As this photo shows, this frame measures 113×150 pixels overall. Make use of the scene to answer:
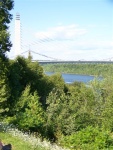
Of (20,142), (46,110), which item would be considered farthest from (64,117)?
(20,142)

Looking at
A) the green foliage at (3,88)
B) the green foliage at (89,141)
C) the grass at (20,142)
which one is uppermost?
the green foliage at (3,88)

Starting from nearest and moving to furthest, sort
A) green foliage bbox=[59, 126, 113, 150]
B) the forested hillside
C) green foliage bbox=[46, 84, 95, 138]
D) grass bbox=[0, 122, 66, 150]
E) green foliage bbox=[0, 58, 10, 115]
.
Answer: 1. grass bbox=[0, 122, 66, 150]
2. green foliage bbox=[59, 126, 113, 150]
3. the forested hillside
4. green foliage bbox=[0, 58, 10, 115]
5. green foliage bbox=[46, 84, 95, 138]

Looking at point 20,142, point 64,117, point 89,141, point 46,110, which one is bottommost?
point 89,141

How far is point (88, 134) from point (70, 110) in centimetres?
706

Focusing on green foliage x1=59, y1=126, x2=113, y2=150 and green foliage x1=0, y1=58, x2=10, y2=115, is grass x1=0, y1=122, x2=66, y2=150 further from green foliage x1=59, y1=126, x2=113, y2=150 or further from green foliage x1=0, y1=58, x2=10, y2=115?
green foliage x1=0, y1=58, x2=10, y2=115

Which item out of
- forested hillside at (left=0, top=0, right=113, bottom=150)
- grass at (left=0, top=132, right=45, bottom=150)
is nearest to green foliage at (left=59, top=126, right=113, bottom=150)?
forested hillside at (left=0, top=0, right=113, bottom=150)

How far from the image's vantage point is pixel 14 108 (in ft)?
67.6

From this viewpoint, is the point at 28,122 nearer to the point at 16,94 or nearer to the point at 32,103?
the point at 32,103

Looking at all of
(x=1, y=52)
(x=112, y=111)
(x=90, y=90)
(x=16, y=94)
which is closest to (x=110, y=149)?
(x=1, y=52)

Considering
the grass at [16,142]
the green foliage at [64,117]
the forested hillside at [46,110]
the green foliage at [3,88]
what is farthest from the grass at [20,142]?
the green foliage at [64,117]

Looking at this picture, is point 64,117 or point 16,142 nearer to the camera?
point 16,142

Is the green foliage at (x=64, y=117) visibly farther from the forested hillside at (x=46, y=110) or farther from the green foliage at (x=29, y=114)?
→ the green foliage at (x=29, y=114)

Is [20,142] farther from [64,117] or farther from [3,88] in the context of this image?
[64,117]

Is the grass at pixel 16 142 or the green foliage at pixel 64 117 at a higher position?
the grass at pixel 16 142
